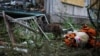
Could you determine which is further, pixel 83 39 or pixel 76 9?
pixel 76 9

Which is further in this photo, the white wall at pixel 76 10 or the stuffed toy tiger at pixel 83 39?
the white wall at pixel 76 10

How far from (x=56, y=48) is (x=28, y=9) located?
191 inches

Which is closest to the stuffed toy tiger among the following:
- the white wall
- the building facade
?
→ the building facade

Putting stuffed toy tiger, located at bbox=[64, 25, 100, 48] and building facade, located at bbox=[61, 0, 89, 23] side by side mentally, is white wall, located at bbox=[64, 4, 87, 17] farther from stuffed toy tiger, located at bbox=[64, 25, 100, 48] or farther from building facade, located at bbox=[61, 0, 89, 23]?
stuffed toy tiger, located at bbox=[64, 25, 100, 48]

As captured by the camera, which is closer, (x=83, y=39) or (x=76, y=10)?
(x=83, y=39)

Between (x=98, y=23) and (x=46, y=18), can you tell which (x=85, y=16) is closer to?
(x=46, y=18)

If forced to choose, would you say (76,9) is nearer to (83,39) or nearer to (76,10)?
(76,10)

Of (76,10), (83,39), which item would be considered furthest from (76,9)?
(83,39)

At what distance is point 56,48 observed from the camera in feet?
23.5

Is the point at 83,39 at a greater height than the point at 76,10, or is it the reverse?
the point at 83,39

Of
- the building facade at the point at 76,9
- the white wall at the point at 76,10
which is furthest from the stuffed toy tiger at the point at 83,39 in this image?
the white wall at the point at 76,10

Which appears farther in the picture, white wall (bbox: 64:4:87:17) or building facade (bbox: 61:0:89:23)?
white wall (bbox: 64:4:87:17)

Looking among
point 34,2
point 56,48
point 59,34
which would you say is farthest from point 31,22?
point 34,2

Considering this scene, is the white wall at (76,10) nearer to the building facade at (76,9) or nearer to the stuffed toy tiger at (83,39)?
the building facade at (76,9)
